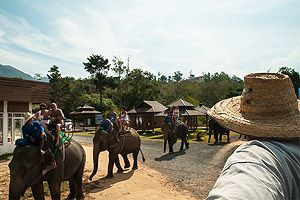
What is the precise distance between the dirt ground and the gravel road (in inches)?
16.2

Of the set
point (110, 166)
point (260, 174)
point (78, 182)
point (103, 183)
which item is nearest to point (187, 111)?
point (110, 166)

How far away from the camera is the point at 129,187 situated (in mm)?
10305

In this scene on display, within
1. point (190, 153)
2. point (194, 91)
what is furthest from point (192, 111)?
point (194, 91)

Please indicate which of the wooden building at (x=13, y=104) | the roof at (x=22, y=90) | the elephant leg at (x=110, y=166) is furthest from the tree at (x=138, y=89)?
the elephant leg at (x=110, y=166)

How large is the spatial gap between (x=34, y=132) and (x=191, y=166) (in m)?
8.21

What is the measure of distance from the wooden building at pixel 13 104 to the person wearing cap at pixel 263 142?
1637cm

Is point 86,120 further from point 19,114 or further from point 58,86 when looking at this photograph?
point 19,114

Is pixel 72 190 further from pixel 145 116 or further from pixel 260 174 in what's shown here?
pixel 145 116

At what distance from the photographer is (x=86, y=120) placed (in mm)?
44281

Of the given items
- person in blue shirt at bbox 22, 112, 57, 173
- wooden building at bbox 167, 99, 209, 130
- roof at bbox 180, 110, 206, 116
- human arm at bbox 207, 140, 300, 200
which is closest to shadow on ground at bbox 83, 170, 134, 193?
person in blue shirt at bbox 22, 112, 57, 173

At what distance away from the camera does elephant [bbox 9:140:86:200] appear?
21.3 feet

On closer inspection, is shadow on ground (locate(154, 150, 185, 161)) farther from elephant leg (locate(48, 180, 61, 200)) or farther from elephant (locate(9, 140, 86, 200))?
elephant leg (locate(48, 180, 61, 200))

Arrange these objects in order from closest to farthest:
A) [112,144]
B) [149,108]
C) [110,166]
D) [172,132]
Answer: [110,166] → [112,144] → [172,132] → [149,108]

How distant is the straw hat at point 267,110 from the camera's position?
1674 mm
